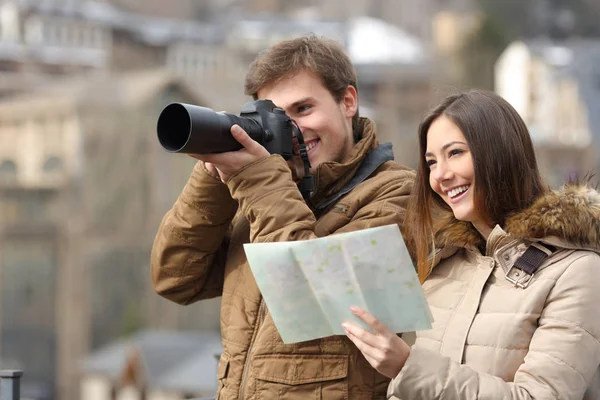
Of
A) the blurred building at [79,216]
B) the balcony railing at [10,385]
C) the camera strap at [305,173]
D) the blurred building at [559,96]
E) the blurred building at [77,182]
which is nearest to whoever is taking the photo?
the camera strap at [305,173]

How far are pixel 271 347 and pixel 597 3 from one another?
55.0m

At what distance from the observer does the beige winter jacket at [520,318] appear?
70.9 inches

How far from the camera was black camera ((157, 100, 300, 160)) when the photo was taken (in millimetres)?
2041

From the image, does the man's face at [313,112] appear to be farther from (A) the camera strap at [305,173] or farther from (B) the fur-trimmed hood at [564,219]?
(B) the fur-trimmed hood at [564,219]

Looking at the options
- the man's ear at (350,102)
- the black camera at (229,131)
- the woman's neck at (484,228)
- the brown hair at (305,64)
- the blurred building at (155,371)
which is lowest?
the blurred building at (155,371)

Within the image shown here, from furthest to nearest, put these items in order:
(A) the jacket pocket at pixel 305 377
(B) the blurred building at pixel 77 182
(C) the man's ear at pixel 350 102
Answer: (B) the blurred building at pixel 77 182, (C) the man's ear at pixel 350 102, (A) the jacket pocket at pixel 305 377

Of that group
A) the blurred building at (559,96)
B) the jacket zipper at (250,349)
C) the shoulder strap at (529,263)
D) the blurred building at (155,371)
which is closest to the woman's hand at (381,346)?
the shoulder strap at (529,263)

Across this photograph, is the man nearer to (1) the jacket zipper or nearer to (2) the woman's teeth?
(1) the jacket zipper

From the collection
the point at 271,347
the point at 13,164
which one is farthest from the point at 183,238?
the point at 13,164

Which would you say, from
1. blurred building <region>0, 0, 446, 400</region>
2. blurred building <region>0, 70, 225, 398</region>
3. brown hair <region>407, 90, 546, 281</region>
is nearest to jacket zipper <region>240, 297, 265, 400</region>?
brown hair <region>407, 90, 546, 281</region>

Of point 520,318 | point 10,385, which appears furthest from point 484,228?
point 10,385

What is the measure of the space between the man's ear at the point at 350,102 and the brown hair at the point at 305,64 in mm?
11

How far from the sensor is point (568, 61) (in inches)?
1390

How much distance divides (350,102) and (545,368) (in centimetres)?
83
